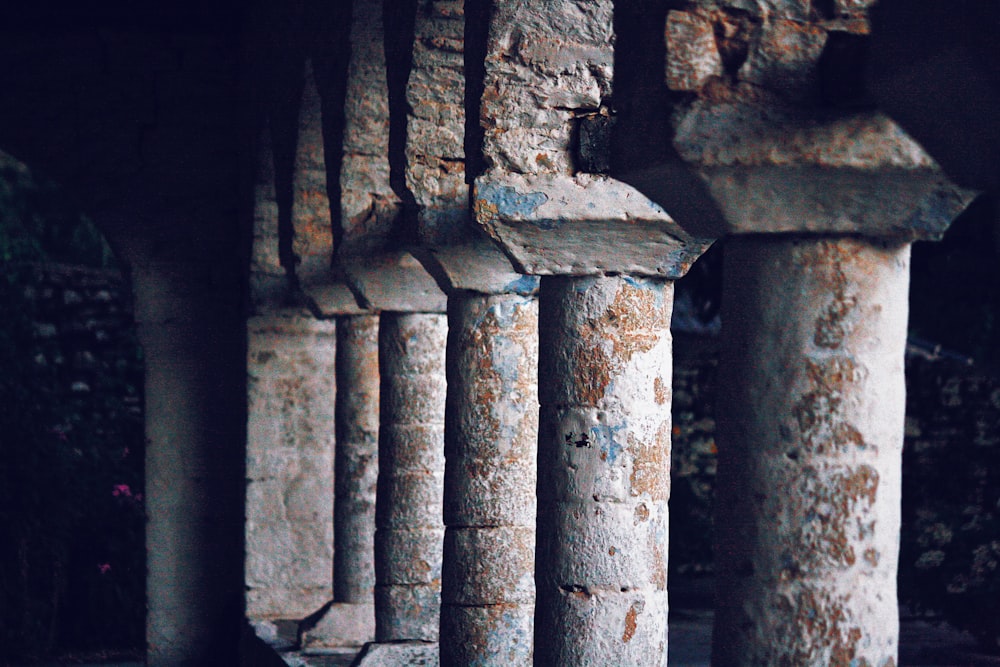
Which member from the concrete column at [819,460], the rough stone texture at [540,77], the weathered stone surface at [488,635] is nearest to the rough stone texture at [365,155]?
the weathered stone surface at [488,635]

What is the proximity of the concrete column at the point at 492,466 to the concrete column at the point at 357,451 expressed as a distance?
8.00ft

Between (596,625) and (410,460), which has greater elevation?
(410,460)

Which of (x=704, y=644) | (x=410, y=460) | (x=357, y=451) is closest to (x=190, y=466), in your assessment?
(x=357, y=451)

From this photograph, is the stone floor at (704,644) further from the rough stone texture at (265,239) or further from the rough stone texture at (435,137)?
the rough stone texture at (435,137)

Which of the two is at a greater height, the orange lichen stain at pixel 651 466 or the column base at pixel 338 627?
the orange lichen stain at pixel 651 466

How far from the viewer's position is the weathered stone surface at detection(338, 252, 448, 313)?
6.00m

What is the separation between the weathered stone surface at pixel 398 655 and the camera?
18.5ft

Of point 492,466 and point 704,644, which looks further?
point 704,644

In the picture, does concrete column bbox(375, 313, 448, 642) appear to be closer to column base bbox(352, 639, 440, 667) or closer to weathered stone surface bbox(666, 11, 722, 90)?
column base bbox(352, 639, 440, 667)

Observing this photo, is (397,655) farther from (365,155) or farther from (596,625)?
(596,625)

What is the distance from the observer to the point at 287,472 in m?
7.77

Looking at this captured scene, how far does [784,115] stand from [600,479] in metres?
1.45

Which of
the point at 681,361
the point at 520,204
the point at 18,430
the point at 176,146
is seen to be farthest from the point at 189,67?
the point at 681,361

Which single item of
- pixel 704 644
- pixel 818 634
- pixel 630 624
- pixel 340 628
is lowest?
pixel 704 644
